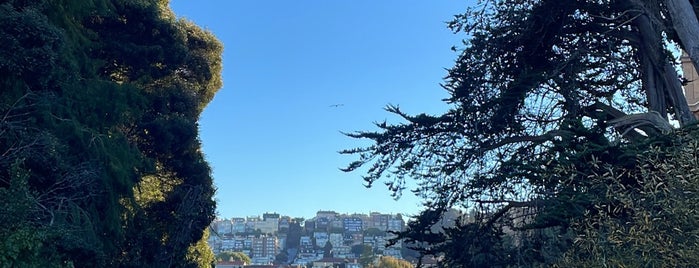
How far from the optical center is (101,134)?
1378cm

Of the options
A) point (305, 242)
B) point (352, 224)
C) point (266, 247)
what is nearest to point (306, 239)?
point (305, 242)

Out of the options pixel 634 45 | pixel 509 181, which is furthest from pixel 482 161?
pixel 634 45

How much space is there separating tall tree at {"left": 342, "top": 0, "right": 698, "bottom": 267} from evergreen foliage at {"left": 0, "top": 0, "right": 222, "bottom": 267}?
524 centimetres

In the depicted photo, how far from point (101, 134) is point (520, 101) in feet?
27.5

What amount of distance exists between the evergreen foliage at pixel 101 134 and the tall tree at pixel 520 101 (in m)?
5.24

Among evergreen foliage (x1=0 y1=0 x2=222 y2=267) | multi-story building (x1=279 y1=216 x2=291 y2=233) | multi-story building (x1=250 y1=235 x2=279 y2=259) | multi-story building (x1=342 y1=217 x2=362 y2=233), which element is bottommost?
evergreen foliage (x1=0 y1=0 x2=222 y2=267)

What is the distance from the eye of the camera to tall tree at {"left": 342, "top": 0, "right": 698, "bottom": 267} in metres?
11.4

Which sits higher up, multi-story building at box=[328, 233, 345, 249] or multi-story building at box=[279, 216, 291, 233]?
multi-story building at box=[279, 216, 291, 233]

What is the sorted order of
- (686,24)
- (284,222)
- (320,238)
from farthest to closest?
1. (284,222)
2. (320,238)
3. (686,24)

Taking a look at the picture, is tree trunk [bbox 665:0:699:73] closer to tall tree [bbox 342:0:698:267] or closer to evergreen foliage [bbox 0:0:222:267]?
tall tree [bbox 342:0:698:267]

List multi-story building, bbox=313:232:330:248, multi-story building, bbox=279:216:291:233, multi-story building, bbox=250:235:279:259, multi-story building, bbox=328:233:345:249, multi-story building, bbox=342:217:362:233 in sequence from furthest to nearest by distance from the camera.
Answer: multi-story building, bbox=279:216:291:233, multi-story building, bbox=342:217:362:233, multi-story building, bbox=250:235:279:259, multi-story building, bbox=313:232:330:248, multi-story building, bbox=328:233:345:249

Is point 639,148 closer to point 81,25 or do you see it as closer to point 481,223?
point 481,223

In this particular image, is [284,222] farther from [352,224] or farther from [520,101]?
[520,101]

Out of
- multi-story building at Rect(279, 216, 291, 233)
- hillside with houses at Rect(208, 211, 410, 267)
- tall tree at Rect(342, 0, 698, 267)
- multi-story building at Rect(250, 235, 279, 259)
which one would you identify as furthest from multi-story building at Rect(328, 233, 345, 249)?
tall tree at Rect(342, 0, 698, 267)
